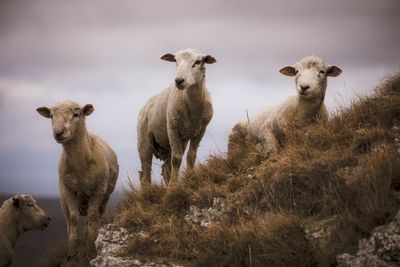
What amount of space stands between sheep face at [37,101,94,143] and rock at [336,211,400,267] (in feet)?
18.2

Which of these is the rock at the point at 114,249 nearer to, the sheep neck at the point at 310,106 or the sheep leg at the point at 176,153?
the sheep leg at the point at 176,153

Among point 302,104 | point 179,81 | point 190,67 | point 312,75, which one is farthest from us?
point 190,67

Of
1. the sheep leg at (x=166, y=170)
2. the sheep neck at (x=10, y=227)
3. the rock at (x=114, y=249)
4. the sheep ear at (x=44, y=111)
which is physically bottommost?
the rock at (x=114, y=249)

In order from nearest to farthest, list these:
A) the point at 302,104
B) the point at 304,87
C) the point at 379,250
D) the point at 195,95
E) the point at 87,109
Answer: the point at 379,250, the point at 304,87, the point at 302,104, the point at 87,109, the point at 195,95

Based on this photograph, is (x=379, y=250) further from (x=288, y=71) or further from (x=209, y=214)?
(x=288, y=71)

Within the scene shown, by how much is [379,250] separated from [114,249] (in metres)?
4.16

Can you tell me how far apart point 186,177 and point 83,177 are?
2.06 meters

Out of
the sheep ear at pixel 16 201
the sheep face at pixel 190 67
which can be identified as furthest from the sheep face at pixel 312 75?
the sheep ear at pixel 16 201

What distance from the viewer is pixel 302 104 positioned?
1091 cm

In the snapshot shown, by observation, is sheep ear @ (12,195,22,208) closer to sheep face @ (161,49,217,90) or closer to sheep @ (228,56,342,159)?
sheep face @ (161,49,217,90)

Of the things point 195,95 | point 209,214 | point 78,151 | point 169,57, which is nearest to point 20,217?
point 78,151

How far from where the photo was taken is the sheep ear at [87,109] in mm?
11159

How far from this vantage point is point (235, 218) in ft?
28.9

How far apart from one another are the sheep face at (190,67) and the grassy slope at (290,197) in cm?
146
